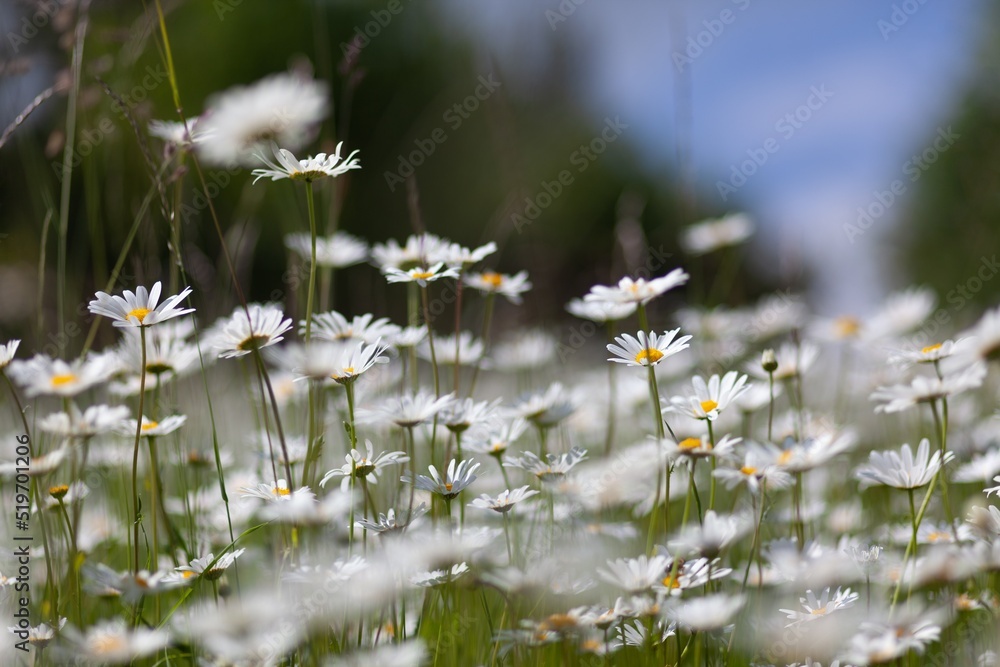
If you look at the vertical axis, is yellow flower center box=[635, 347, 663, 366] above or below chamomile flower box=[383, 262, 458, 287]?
below

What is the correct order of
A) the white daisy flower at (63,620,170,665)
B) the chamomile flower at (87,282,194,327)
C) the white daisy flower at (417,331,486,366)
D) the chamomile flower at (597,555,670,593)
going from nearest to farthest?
the white daisy flower at (63,620,170,665) → the chamomile flower at (597,555,670,593) → the chamomile flower at (87,282,194,327) → the white daisy flower at (417,331,486,366)

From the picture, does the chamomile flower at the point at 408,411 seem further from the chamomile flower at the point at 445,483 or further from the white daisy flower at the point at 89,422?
the white daisy flower at the point at 89,422

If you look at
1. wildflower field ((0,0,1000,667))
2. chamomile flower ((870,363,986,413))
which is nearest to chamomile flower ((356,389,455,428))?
wildflower field ((0,0,1000,667))

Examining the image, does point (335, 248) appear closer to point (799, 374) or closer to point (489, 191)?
point (799, 374)

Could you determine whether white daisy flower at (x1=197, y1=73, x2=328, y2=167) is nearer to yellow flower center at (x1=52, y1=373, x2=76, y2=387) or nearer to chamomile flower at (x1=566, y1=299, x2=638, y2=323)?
yellow flower center at (x1=52, y1=373, x2=76, y2=387)

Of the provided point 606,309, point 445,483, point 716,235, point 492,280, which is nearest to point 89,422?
point 445,483

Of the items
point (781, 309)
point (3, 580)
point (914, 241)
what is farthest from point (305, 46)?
point (3, 580)

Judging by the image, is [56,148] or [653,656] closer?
[653,656]
